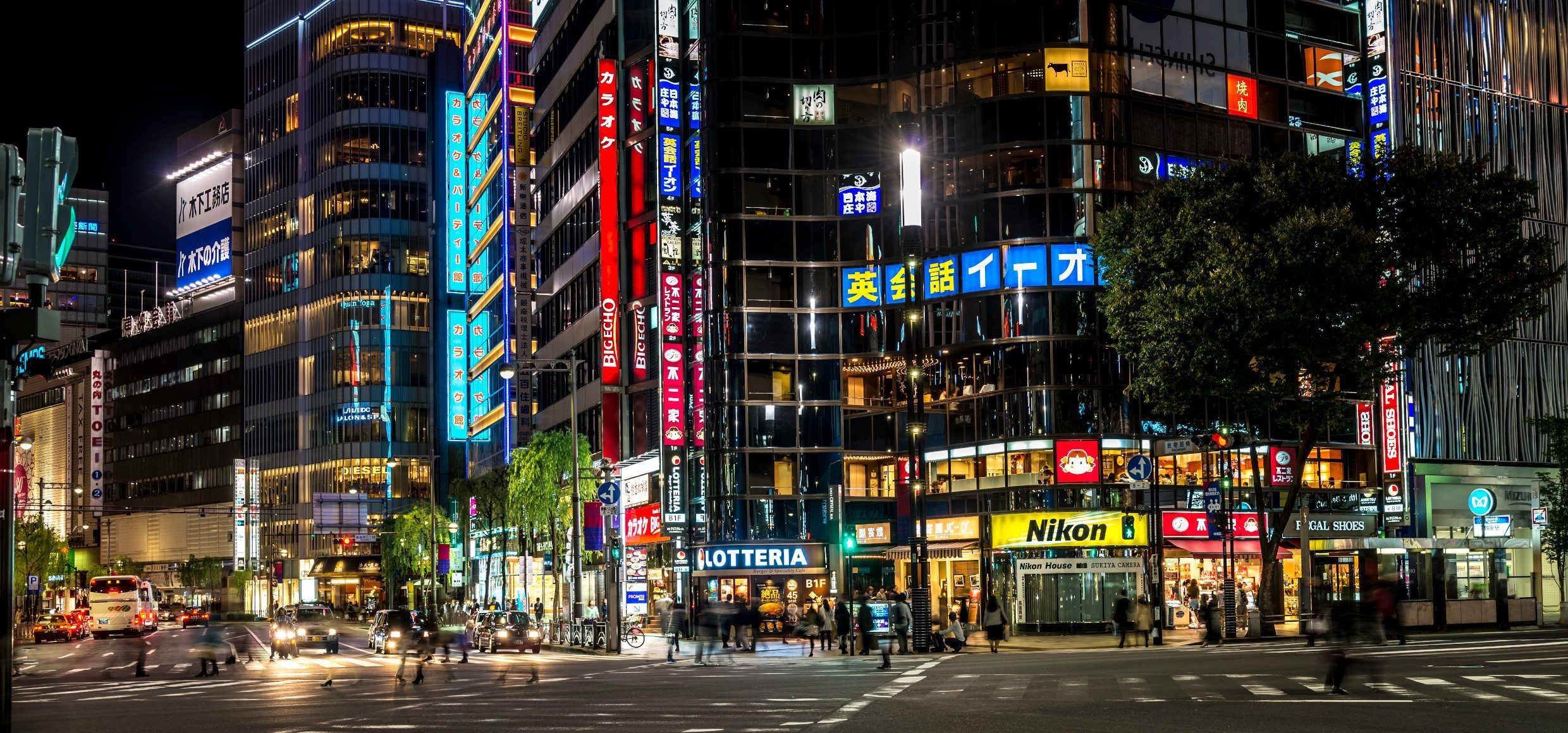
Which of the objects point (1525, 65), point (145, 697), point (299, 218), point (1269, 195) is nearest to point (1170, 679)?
point (145, 697)

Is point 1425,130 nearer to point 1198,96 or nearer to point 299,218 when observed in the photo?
point 1198,96

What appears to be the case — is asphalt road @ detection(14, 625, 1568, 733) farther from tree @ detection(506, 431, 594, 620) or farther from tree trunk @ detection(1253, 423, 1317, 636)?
tree @ detection(506, 431, 594, 620)

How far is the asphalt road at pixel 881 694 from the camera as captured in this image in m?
19.8

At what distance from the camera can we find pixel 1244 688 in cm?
2444

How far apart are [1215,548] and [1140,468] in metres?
10.5

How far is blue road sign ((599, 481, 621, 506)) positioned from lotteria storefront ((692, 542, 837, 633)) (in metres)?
8.85

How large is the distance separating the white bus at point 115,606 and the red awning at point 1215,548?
51.2m

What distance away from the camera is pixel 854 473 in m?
63.0

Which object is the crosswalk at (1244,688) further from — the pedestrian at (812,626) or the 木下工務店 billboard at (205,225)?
the 木下工務店 billboard at (205,225)

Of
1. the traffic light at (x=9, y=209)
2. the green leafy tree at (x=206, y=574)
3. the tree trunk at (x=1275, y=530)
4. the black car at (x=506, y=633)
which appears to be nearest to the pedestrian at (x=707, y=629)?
the black car at (x=506, y=633)

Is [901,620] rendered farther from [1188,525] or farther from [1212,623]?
[1188,525]

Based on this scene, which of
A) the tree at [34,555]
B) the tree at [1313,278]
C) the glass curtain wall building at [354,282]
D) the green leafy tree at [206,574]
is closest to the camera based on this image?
the tree at [1313,278]

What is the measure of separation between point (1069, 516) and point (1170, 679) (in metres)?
27.7

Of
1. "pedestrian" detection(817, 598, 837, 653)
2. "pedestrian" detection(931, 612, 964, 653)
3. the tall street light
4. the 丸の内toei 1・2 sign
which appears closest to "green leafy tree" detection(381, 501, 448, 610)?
the 丸の内toei 1・2 sign
